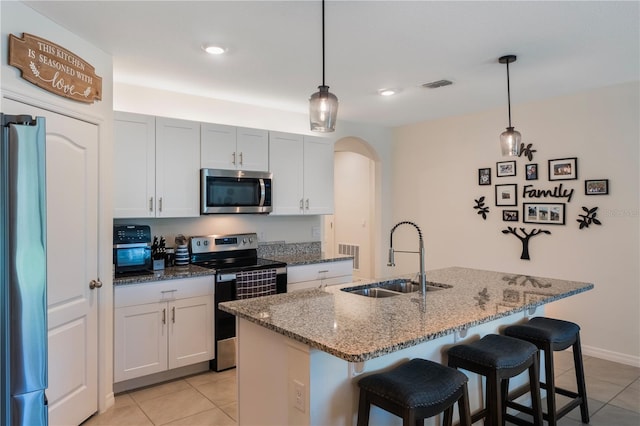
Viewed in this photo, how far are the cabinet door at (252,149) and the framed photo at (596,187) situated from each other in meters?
3.02

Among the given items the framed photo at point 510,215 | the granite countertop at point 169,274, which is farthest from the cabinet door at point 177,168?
the framed photo at point 510,215

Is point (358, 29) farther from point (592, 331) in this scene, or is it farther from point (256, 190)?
point (592, 331)

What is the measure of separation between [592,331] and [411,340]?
319 centimetres

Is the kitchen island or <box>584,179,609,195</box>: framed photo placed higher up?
<box>584,179,609,195</box>: framed photo

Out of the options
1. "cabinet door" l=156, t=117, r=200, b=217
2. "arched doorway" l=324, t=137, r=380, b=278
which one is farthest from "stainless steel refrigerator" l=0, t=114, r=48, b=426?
"arched doorway" l=324, t=137, r=380, b=278

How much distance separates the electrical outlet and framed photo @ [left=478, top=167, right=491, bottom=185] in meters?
3.66

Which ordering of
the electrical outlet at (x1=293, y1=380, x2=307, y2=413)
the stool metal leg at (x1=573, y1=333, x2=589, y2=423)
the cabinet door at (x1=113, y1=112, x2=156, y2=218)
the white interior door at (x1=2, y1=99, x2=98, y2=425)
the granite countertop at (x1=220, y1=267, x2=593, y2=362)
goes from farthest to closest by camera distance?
1. the cabinet door at (x1=113, y1=112, x2=156, y2=218)
2. the stool metal leg at (x1=573, y1=333, x2=589, y2=423)
3. the white interior door at (x1=2, y1=99, x2=98, y2=425)
4. the electrical outlet at (x1=293, y1=380, x2=307, y2=413)
5. the granite countertop at (x1=220, y1=267, x2=593, y2=362)

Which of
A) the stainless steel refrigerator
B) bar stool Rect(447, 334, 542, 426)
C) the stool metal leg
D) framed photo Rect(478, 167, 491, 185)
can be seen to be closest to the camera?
the stainless steel refrigerator

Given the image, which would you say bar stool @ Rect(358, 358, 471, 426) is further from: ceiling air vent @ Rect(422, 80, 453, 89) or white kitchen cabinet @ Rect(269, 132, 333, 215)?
white kitchen cabinet @ Rect(269, 132, 333, 215)

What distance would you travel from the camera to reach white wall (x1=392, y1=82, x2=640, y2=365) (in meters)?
3.70

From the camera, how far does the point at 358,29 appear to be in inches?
101

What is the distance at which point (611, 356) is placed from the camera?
3.79 m

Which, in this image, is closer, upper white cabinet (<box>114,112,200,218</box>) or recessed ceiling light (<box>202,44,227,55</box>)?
recessed ceiling light (<box>202,44,227,55</box>)

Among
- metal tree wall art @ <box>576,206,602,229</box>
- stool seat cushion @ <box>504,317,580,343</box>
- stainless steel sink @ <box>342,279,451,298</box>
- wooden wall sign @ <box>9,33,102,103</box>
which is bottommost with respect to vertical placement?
stool seat cushion @ <box>504,317,580,343</box>
